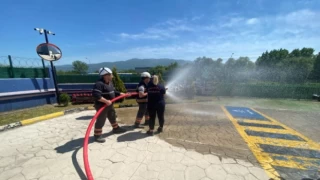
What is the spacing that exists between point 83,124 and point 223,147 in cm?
490

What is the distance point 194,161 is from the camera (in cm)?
345

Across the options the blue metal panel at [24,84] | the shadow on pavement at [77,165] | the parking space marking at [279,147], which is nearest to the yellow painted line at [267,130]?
the parking space marking at [279,147]

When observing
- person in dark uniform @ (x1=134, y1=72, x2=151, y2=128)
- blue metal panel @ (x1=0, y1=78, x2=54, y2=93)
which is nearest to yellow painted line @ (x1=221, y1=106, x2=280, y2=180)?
person in dark uniform @ (x1=134, y1=72, x2=151, y2=128)

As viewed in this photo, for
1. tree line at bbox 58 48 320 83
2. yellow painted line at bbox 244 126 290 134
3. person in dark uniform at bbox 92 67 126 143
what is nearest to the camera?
person in dark uniform at bbox 92 67 126 143

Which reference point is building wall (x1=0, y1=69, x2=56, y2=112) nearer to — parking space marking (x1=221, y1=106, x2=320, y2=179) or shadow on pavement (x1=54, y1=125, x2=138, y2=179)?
shadow on pavement (x1=54, y1=125, x2=138, y2=179)

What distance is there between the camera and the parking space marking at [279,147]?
3.31 meters

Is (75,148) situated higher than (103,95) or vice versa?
(103,95)

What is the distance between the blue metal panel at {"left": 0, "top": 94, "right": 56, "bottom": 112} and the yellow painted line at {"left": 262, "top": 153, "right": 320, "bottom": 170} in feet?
36.4

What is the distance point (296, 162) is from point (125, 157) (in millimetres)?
3772

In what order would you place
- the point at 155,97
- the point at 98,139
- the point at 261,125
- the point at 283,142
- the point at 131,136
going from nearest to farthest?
1. the point at 98,139
2. the point at 283,142
3. the point at 155,97
4. the point at 131,136
5. the point at 261,125

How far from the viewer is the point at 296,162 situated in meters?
3.47

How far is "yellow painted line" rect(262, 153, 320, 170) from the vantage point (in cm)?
332

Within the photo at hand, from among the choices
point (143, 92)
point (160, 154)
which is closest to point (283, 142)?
point (160, 154)

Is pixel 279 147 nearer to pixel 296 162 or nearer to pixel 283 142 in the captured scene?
pixel 283 142
